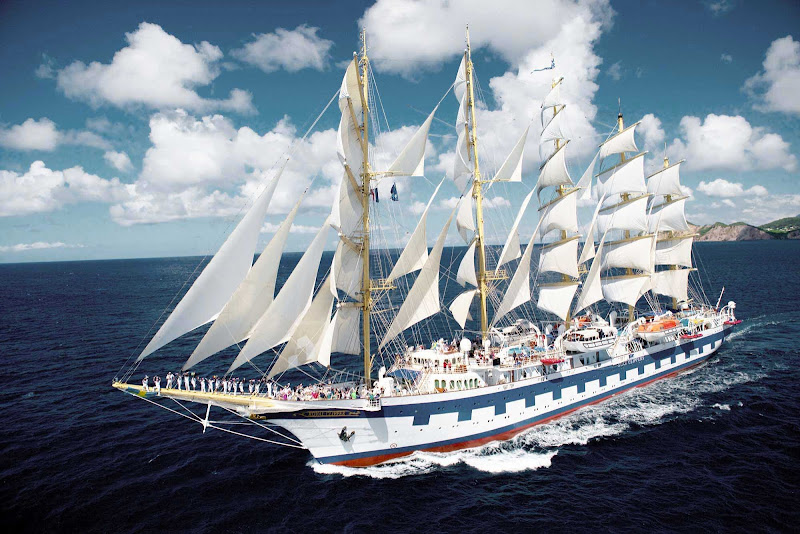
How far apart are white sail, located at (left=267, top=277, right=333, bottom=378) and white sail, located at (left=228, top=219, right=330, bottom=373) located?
0.69m

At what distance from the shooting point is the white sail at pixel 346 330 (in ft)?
78.2

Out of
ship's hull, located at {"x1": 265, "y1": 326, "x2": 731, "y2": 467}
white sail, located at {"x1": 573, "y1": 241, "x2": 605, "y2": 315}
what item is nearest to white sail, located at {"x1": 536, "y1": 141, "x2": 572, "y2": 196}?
white sail, located at {"x1": 573, "y1": 241, "x2": 605, "y2": 315}

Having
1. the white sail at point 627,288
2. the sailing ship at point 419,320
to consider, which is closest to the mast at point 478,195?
the sailing ship at point 419,320

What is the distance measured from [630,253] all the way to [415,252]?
21.3m

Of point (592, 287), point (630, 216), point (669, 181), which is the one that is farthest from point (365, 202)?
point (669, 181)

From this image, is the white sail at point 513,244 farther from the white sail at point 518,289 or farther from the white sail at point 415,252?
the white sail at point 415,252

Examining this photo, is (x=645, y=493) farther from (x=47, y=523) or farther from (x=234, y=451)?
(x=47, y=523)

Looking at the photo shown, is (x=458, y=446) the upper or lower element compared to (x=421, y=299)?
lower

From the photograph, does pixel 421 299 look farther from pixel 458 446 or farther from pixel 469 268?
pixel 458 446

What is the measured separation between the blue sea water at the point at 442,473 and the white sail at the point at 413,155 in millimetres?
16489

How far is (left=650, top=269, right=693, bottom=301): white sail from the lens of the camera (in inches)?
1581

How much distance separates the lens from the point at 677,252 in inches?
1591

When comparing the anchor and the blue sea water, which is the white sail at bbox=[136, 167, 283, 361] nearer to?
the blue sea water

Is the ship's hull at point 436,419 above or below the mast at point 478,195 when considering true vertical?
below
